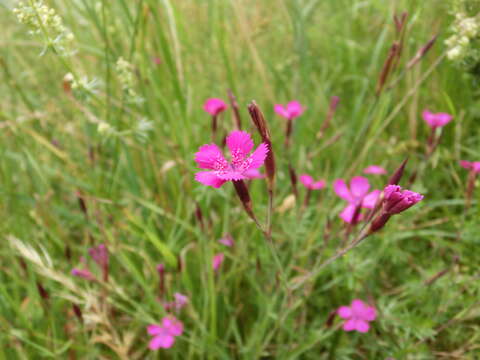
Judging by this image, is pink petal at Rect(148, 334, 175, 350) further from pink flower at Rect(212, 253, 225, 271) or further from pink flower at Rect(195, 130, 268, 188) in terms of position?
pink flower at Rect(195, 130, 268, 188)

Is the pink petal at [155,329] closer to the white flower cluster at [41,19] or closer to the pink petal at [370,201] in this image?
the pink petal at [370,201]

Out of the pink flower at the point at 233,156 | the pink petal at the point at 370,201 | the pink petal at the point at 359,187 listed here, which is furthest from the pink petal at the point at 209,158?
the pink petal at the point at 359,187

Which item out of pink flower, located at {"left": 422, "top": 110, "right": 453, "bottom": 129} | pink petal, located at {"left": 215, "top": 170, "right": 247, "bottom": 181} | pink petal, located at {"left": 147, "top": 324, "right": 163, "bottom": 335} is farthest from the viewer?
pink flower, located at {"left": 422, "top": 110, "right": 453, "bottom": 129}

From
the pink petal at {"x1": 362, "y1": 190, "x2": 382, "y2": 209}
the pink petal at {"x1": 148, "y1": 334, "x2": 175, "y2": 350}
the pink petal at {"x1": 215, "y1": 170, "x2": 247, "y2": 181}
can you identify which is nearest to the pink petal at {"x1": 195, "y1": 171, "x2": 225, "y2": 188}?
the pink petal at {"x1": 215, "y1": 170, "x2": 247, "y2": 181}

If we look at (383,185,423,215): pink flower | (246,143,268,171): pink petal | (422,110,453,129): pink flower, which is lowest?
(383,185,423,215): pink flower

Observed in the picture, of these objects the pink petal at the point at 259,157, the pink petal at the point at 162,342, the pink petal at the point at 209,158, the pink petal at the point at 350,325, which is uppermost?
the pink petal at the point at 209,158

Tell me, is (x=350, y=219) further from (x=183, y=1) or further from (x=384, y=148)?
(x=183, y=1)
